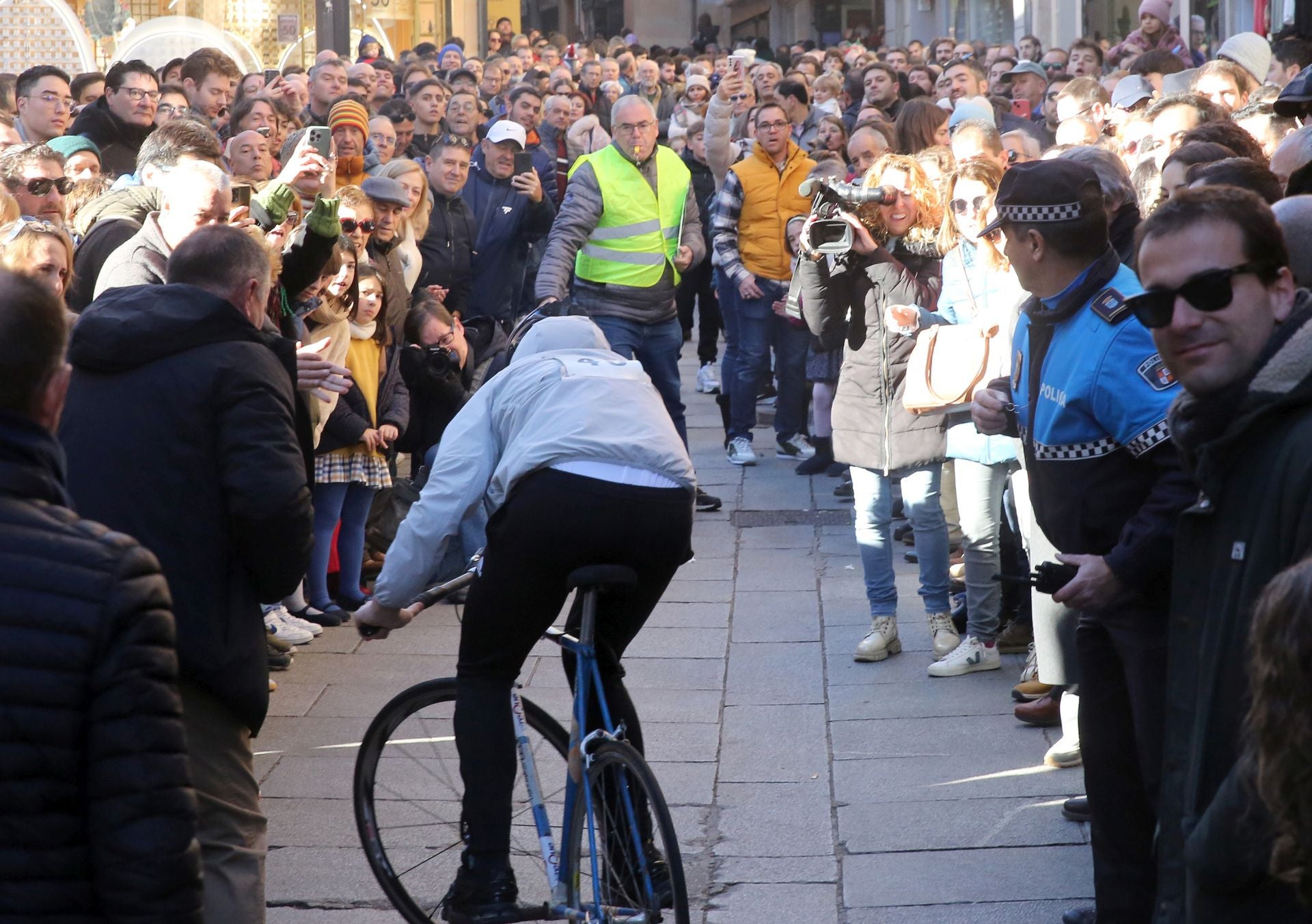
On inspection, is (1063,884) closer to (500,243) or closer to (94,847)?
(94,847)

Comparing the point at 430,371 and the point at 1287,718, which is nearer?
the point at 1287,718

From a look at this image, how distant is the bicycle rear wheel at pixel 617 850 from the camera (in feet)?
12.3

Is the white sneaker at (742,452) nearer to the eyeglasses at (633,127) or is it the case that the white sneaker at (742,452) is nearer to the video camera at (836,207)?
the eyeglasses at (633,127)

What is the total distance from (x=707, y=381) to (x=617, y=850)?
10027mm

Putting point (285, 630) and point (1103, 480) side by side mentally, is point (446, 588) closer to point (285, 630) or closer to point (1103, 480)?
point (1103, 480)

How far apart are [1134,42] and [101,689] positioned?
572 inches

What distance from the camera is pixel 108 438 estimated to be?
10.8 ft

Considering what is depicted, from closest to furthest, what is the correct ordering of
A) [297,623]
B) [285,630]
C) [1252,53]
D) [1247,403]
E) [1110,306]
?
[1247,403]
[1110,306]
[285,630]
[297,623]
[1252,53]

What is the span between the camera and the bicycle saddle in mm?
3697

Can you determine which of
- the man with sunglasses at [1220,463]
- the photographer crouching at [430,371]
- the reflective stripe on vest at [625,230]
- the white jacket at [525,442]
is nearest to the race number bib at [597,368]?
the white jacket at [525,442]

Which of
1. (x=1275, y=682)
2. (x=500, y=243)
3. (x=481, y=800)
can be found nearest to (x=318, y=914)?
(x=481, y=800)

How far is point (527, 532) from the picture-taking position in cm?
376

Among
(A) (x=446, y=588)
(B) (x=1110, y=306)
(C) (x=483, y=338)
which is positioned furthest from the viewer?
(C) (x=483, y=338)

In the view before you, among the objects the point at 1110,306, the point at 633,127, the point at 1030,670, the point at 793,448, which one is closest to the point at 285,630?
the point at 1030,670
